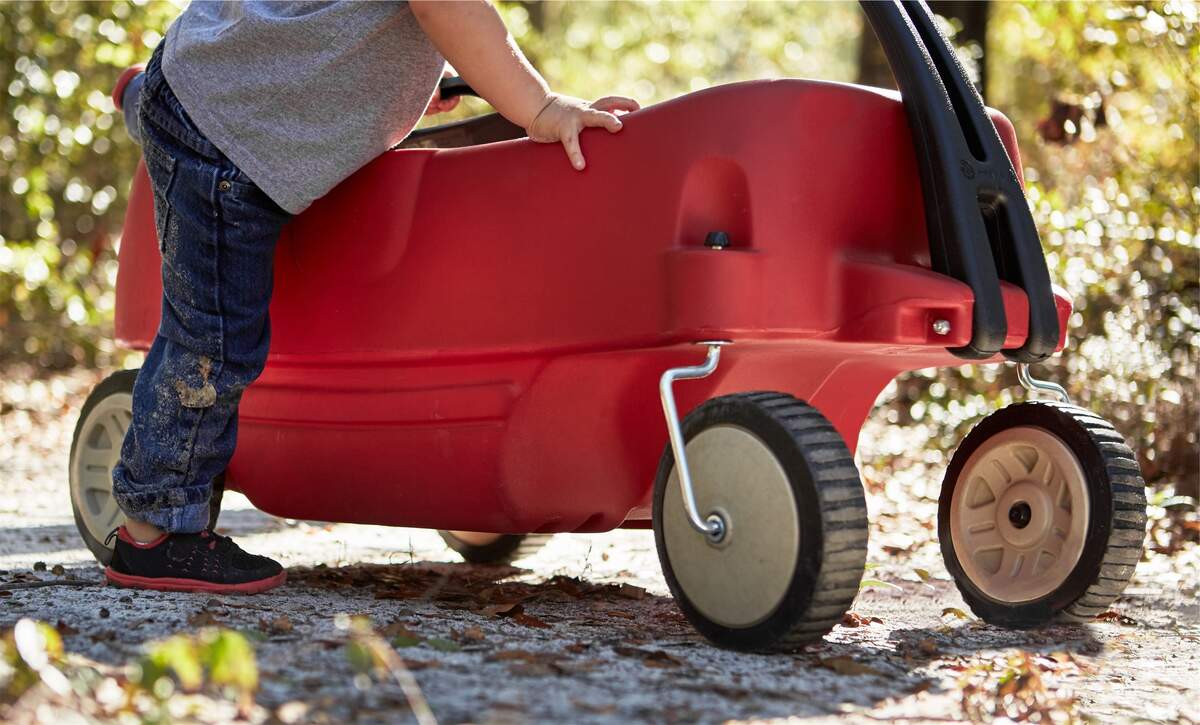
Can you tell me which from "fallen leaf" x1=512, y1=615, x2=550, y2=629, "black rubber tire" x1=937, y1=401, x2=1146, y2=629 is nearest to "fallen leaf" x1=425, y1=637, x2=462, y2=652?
"fallen leaf" x1=512, y1=615, x2=550, y2=629

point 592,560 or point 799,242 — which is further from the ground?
point 799,242

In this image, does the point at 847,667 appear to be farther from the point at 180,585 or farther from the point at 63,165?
the point at 63,165

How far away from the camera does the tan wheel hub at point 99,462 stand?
3.25 meters

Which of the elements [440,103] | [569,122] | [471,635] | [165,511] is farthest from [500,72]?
[165,511]

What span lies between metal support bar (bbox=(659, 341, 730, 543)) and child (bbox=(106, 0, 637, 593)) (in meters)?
0.45

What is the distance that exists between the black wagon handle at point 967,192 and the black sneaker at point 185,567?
136cm

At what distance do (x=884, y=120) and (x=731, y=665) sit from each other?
0.93 metres

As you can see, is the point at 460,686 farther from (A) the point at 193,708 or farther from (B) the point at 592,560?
(B) the point at 592,560

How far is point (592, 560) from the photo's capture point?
3.66m

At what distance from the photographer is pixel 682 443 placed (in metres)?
2.21

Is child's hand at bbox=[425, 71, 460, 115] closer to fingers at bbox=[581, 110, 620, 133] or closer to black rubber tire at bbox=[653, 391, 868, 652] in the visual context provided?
fingers at bbox=[581, 110, 620, 133]

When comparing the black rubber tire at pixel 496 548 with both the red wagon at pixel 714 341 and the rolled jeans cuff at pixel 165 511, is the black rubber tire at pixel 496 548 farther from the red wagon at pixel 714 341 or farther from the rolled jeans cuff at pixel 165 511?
the rolled jeans cuff at pixel 165 511

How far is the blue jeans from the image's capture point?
2588 millimetres

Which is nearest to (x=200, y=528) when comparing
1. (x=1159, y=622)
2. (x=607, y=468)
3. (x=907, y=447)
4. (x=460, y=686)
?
(x=607, y=468)
